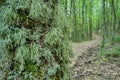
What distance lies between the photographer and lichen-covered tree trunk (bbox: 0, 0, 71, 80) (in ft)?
6.84

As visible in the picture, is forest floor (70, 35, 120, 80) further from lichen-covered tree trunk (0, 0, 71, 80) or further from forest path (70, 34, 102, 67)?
lichen-covered tree trunk (0, 0, 71, 80)

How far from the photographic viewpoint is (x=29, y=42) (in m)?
2.13

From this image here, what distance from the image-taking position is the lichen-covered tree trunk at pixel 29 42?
6.84 feet

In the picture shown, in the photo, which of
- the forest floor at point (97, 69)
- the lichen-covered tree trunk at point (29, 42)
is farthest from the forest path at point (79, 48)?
the lichen-covered tree trunk at point (29, 42)

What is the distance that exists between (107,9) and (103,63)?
16511 mm

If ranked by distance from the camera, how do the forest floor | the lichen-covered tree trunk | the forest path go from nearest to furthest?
the lichen-covered tree trunk
the forest floor
the forest path

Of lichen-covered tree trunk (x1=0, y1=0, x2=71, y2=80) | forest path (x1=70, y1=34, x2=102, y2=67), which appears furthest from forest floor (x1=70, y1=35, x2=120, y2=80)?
lichen-covered tree trunk (x1=0, y1=0, x2=71, y2=80)

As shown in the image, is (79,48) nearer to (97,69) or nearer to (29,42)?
(97,69)

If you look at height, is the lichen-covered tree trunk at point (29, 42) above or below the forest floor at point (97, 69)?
above

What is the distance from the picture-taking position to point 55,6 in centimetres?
235

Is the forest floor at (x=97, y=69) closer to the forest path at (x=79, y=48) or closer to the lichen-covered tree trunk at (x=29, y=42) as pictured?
the forest path at (x=79, y=48)

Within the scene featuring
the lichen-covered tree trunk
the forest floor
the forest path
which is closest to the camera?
the lichen-covered tree trunk

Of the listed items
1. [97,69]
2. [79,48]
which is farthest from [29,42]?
[79,48]

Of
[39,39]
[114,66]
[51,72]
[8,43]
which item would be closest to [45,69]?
[51,72]
